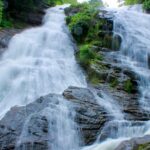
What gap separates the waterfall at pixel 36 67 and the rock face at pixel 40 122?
124cm

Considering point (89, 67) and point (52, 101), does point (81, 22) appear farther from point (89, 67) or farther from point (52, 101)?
point (52, 101)

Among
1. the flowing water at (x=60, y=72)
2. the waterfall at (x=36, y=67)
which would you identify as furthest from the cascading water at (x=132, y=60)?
the waterfall at (x=36, y=67)

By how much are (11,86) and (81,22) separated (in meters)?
4.75

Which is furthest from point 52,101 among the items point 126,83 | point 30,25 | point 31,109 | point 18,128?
point 30,25

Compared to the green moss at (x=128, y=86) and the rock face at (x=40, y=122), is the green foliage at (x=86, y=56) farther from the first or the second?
the rock face at (x=40, y=122)

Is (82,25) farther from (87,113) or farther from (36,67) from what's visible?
(87,113)

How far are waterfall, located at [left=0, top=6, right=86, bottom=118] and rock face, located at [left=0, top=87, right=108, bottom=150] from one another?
1.24 metres

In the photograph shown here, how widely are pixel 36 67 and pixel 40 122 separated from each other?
4.25 metres

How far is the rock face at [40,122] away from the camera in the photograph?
28.7ft

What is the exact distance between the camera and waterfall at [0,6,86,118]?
39.3ft

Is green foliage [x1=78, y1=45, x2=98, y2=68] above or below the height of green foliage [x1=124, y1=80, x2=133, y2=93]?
above

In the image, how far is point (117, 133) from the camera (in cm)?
925

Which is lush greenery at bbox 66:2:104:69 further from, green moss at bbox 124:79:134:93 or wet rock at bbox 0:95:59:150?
wet rock at bbox 0:95:59:150

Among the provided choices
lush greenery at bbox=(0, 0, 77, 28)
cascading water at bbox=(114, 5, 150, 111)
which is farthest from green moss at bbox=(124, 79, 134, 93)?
lush greenery at bbox=(0, 0, 77, 28)
